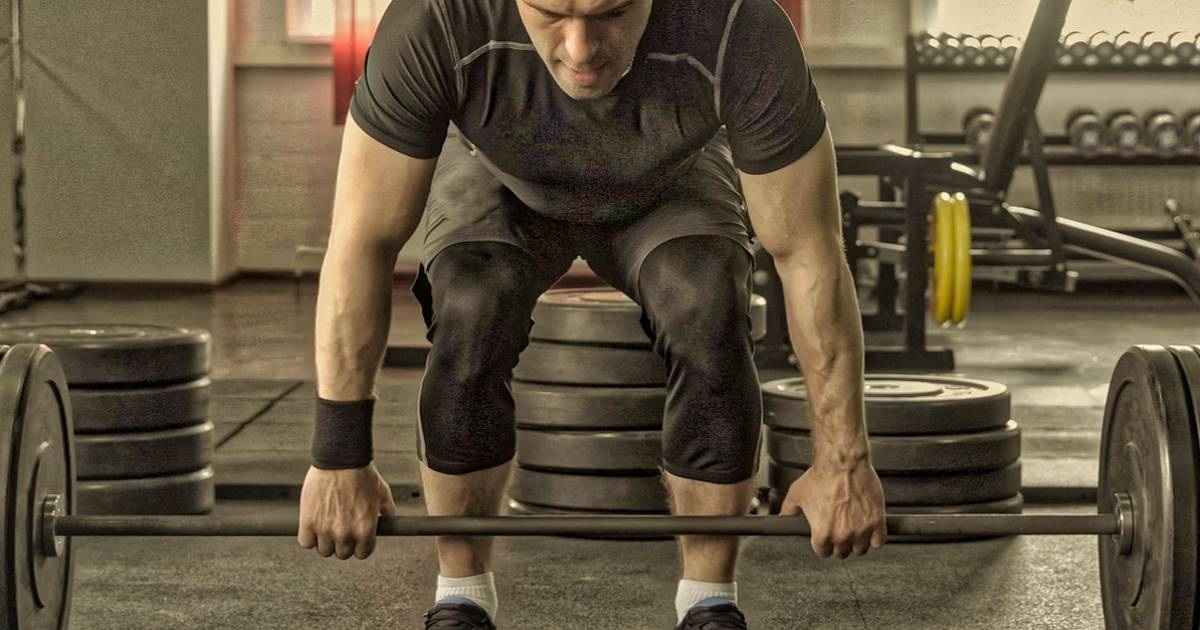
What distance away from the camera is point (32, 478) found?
69.5 inches

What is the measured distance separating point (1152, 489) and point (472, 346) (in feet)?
2.59

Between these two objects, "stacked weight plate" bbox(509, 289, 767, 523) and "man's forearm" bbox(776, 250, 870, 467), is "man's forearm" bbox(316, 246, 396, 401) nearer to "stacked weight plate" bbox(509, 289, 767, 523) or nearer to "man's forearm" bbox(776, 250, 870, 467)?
"man's forearm" bbox(776, 250, 870, 467)

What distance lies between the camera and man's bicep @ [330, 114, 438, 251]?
1.66 meters

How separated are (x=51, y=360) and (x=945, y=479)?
1.57 metres

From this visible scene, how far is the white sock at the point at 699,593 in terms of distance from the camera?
74.0 inches

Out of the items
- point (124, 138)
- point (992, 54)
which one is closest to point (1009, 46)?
point (992, 54)

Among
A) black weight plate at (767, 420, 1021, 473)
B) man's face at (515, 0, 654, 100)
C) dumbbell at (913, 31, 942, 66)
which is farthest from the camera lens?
dumbbell at (913, 31, 942, 66)

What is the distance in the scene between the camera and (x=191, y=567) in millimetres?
2602

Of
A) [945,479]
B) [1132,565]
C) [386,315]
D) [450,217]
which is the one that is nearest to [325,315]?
[386,315]

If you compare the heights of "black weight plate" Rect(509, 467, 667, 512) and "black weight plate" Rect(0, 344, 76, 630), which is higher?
"black weight plate" Rect(0, 344, 76, 630)

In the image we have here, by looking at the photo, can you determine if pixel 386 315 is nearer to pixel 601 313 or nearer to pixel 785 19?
pixel 785 19

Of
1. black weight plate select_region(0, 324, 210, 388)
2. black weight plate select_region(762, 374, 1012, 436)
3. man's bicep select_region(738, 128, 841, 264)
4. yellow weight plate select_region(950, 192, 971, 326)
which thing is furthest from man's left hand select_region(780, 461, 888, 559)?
yellow weight plate select_region(950, 192, 971, 326)

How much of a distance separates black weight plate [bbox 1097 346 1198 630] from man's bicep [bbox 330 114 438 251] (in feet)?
2.79

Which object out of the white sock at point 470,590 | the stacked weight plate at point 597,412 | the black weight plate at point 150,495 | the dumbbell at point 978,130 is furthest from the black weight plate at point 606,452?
the dumbbell at point 978,130
